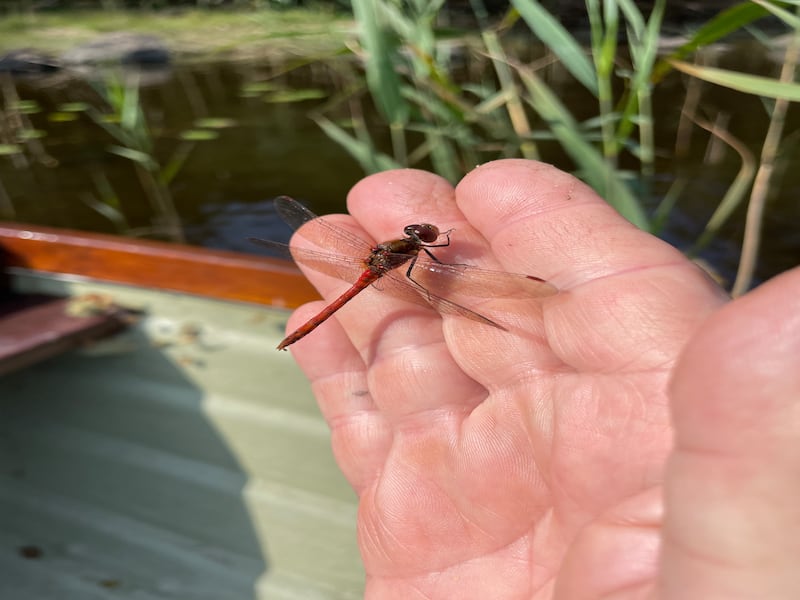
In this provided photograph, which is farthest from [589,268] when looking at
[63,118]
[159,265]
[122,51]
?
[122,51]

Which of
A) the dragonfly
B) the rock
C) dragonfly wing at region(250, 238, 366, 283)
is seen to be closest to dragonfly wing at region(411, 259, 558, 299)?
the dragonfly

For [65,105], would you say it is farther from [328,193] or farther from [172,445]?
[172,445]

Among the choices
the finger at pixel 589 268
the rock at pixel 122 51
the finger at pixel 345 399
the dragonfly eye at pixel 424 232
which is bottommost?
the rock at pixel 122 51

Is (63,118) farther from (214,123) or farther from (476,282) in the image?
(476,282)

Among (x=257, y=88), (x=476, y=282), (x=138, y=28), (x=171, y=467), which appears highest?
(x=476, y=282)

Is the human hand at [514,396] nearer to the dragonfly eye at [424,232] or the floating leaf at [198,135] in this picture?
the dragonfly eye at [424,232]

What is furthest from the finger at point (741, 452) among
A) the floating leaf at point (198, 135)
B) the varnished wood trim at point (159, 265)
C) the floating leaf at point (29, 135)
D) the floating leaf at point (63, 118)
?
the floating leaf at point (63, 118)

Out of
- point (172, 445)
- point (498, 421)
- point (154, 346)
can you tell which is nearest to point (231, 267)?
point (154, 346)
